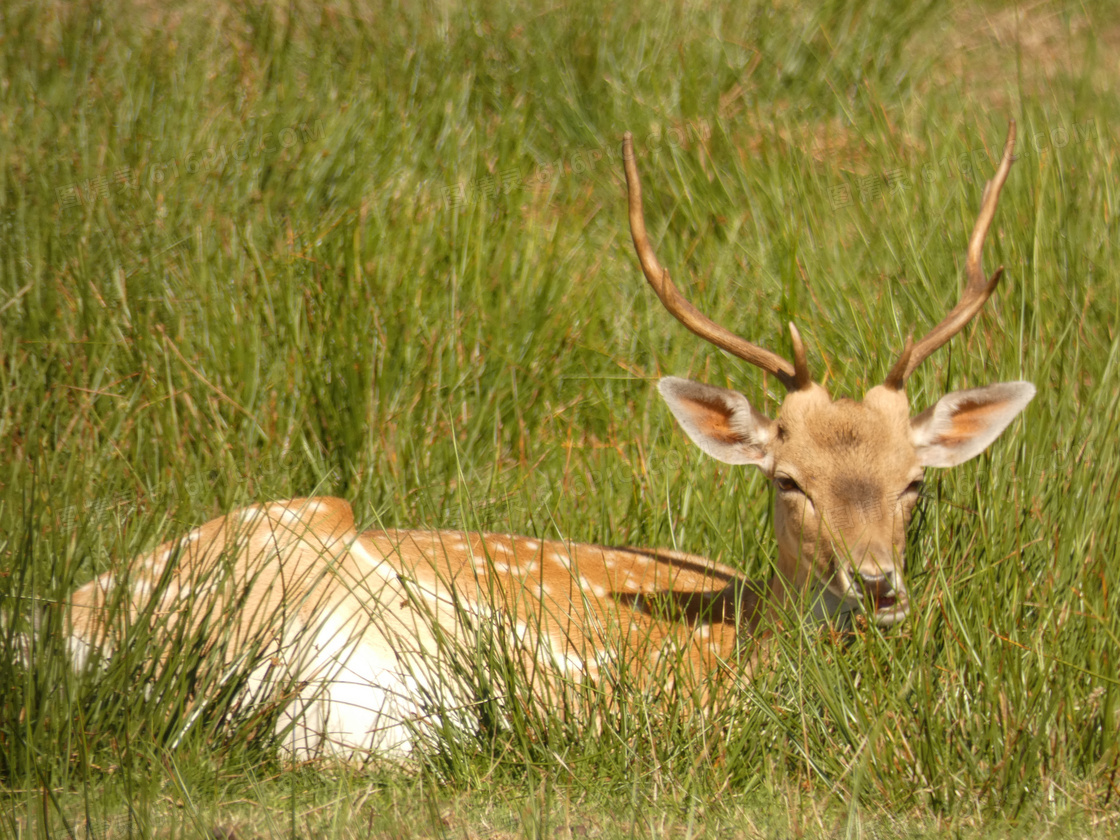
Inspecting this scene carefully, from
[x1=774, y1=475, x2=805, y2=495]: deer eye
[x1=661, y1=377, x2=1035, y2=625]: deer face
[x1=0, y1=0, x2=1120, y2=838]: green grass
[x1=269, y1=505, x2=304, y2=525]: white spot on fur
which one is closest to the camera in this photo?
[x1=0, y1=0, x2=1120, y2=838]: green grass

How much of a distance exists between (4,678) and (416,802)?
0.95 meters

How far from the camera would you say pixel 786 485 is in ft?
11.5

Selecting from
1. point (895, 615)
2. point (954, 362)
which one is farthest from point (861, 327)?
point (895, 615)

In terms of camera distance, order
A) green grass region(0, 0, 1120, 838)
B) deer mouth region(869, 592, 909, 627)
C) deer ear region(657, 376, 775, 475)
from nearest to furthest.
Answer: green grass region(0, 0, 1120, 838)
deer mouth region(869, 592, 909, 627)
deer ear region(657, 376, 775, 475)

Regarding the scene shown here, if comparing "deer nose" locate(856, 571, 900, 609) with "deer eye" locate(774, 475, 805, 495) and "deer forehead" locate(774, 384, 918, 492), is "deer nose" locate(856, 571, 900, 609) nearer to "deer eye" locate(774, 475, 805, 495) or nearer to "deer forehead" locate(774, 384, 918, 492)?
"deer forehead" locate(774, 384, 918, 492)

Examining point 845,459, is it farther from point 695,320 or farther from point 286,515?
point 286,515

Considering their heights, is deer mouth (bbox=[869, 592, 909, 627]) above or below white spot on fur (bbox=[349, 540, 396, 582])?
below

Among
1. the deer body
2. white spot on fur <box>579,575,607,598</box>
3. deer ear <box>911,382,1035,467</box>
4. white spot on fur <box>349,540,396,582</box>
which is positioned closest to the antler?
deer ear <box>911,382,1035,467</box>

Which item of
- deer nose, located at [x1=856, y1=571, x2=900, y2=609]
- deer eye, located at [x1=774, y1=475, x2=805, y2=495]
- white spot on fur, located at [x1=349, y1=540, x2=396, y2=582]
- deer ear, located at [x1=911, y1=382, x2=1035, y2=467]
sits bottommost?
deer nose, located at [x1=856, y1=571, x2=900, y2=609]

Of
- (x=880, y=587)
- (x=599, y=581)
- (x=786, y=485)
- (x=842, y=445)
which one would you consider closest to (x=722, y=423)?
(x=786, y=485)

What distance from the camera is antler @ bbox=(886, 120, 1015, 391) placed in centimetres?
353

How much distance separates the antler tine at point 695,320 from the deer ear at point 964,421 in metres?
0.38

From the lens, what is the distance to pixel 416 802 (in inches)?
107

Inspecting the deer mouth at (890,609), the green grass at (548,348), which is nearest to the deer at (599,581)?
the deer mouth at (890,609)
